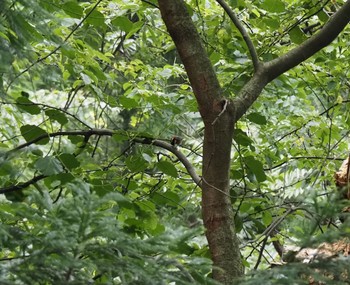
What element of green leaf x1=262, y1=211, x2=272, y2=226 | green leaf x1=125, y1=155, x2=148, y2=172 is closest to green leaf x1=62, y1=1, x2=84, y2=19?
green leaf x1=125, y1=155, x2=148, y2=172

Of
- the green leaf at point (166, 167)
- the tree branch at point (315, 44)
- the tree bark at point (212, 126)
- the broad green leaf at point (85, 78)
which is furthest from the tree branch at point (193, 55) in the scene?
the broad green leaf at point (85, 78)

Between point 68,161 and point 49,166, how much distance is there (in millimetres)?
76

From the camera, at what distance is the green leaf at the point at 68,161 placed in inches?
60.3

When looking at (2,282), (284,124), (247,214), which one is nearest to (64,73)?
(247,214)

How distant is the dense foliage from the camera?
0.83 m

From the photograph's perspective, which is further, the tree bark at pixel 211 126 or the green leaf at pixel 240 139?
the green leaf at pixel 240 139

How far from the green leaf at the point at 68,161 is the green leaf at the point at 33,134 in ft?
0.31

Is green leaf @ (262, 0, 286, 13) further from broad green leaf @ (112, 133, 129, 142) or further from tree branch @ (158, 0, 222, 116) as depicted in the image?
broad green leaf @ (112, 133, 129, 142)

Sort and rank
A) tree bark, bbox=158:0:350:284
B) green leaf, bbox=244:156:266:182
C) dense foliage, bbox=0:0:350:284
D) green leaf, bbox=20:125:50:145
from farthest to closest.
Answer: green leaf, bbox=244:156:266:182
green leaf, bbox=20:125:50:145
tree bark, bbox=158:0:350:284
dense foliage, bbox=0:0:350:284

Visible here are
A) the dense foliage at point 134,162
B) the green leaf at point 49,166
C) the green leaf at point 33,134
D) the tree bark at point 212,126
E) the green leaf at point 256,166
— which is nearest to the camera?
the dense foliage at point 134,162

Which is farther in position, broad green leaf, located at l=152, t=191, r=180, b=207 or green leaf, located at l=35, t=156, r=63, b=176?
broad green leaf, located at l=152, t=191, r=180, b=207

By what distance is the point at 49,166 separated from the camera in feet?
4.84

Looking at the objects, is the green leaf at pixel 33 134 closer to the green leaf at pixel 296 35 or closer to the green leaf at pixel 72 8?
the green leaf at pixel 72 8

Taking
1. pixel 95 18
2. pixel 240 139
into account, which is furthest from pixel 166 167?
pixel 95 18
